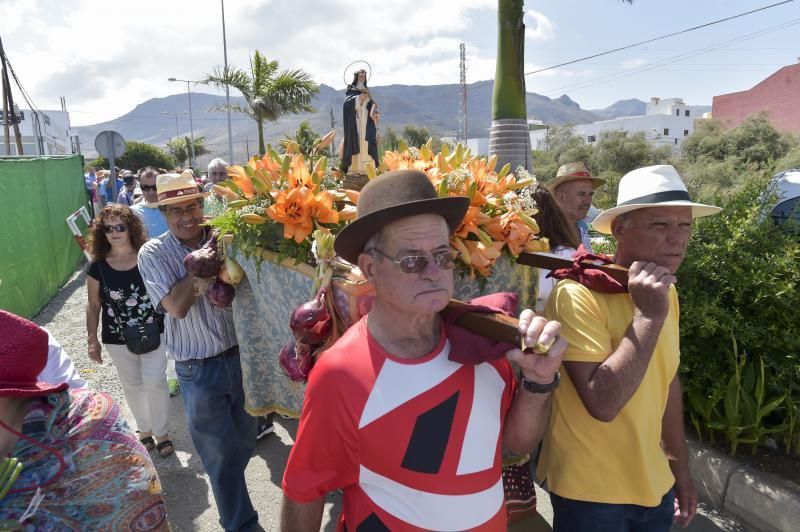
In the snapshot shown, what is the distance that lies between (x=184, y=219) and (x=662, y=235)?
2469 mm

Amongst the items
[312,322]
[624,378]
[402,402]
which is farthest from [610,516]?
[312,322]

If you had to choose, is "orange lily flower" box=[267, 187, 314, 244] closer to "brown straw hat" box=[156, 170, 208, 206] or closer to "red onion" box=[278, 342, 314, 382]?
"red onion" box=[278, 342, 314, 382]

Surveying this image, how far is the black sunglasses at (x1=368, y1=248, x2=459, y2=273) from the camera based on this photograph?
4.76 feet

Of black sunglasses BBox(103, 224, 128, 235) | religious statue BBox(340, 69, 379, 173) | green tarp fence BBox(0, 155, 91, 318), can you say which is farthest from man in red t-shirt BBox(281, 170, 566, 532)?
green tarp fence BBox(0, 155, 91, 318)

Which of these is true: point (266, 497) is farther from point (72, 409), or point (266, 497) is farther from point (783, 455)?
point (783, 455)

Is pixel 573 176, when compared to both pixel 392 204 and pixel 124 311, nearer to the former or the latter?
pixel 392 204

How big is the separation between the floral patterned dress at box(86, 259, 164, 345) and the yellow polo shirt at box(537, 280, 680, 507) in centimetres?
331

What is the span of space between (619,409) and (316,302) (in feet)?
3.59

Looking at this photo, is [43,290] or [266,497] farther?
[43,290]

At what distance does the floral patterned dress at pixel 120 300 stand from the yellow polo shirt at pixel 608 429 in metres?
3.31

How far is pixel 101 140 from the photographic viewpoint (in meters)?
8.52

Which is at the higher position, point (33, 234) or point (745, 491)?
point (33, 234)

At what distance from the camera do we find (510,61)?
795 cm

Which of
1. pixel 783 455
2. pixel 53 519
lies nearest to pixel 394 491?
pixel 53 519
